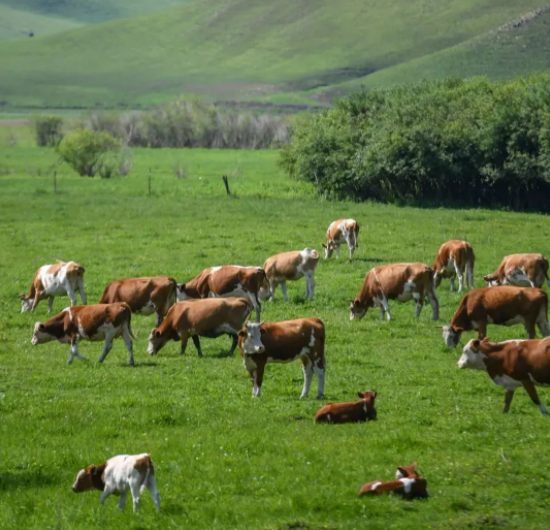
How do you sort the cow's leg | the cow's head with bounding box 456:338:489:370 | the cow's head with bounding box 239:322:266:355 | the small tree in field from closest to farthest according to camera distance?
the cow's leg < the cow's head with bounding box 456:338:489:370 < the cow's head with bounding box 239:322:266:355 < the small tree in field

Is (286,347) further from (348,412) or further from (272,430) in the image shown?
(272,430)

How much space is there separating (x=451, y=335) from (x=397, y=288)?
435 cm

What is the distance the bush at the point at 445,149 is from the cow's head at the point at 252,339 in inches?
1578

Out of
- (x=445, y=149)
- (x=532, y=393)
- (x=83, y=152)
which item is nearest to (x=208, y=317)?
(x=532, y=393)

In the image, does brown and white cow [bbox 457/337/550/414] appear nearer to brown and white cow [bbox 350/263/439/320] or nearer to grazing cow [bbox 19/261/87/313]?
brown and white cow [bbox 350/263/439/320]

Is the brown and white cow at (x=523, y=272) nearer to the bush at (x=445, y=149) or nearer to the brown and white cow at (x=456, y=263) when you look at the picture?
the brown and white cow at (x=456, y=263)

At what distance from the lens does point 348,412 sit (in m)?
16.2

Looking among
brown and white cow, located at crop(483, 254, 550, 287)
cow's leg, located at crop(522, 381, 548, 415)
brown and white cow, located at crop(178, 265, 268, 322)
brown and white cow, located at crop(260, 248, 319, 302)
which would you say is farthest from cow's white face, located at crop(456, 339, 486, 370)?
brown and white cow, located at crop(260, 248, 319, 302)

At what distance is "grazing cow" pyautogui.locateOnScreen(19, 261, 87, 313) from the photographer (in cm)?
2822

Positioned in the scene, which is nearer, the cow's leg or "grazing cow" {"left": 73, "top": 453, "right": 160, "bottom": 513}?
"grazing cow" {"left": 73, "top": 453, "right": 160, "bottom": 513}

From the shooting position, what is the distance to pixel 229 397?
1792cm

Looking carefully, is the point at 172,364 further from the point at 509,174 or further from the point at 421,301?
the point at 509,174

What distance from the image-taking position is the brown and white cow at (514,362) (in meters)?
15.9

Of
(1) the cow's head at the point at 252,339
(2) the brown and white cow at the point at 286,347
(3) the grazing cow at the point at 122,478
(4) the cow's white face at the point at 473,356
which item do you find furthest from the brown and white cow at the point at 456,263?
(3) the grazing cow at the point at 122,478
